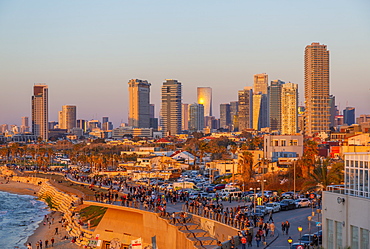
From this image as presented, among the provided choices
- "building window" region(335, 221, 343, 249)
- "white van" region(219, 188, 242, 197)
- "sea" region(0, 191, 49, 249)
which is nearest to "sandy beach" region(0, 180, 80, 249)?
"sea" region(0, 191, 49, 249)

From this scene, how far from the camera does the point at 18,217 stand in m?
63.7

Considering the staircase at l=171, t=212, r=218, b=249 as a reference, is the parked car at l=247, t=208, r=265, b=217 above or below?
above

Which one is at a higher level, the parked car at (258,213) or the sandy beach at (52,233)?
the parked car at (258,213)

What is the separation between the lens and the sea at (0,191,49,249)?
49438 millimetres

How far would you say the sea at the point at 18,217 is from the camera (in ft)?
162

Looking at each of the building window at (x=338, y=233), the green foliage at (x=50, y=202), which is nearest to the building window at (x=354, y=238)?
the building window at (x=338, y=233)

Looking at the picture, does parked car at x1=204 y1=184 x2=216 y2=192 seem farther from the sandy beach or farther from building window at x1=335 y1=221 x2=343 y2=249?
building window at x1=335 y1=221 x2=343 y2=249

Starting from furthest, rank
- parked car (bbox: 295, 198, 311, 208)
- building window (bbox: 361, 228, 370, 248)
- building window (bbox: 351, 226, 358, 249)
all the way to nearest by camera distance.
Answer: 1. parked car (bbox: 295, 198, 311, 208)
2. building window (bbox: 351, 226, 358, 249)
3. building window (bbox: 361, 228, 370, 248)

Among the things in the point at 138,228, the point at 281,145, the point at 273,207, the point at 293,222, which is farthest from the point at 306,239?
the point at 281,145

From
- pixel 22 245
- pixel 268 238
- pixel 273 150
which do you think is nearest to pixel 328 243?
pixel 268 238

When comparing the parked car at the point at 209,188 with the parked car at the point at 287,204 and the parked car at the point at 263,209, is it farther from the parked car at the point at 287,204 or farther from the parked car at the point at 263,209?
the parked car at the point at 263,209

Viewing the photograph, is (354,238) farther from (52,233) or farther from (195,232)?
(52,233)

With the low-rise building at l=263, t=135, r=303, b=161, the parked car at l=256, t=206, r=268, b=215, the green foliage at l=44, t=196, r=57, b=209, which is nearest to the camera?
the parked car at l=256, t=206, r=268, b=215

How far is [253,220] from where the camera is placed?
114 feet
